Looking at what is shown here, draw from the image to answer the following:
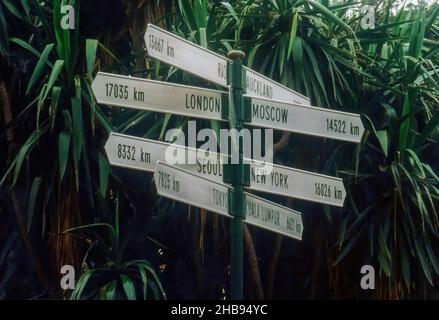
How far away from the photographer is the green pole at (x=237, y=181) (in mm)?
4000

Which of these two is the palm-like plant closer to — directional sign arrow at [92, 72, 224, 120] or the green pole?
the green pole

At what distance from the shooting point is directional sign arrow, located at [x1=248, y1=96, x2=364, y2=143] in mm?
4289

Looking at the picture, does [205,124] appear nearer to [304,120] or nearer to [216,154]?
[304,120]

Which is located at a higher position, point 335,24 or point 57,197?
point 335,24

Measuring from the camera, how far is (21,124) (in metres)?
6.00

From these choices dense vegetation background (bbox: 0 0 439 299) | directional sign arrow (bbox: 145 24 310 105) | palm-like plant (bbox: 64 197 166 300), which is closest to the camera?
directional sign arrow (bbox: 145 24 310 105)

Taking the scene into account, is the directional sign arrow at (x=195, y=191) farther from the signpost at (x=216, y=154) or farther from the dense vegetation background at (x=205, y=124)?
the dense vegetation background at (x=205, y=124)

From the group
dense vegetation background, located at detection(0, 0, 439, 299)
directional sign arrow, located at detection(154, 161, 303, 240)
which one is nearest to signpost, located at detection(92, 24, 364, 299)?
directional sign arrow, located at detection(154, 161, 303, 240)

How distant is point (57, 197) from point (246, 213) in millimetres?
2012

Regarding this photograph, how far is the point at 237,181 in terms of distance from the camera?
4.07 m

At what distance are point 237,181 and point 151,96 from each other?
23.0 inches
